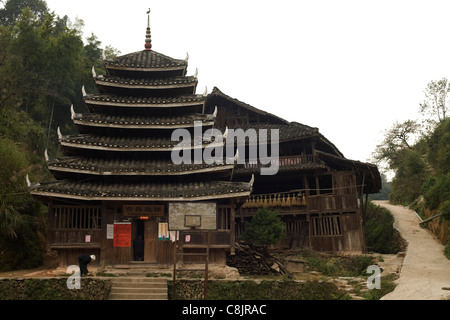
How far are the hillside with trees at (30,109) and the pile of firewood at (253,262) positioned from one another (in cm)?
1001

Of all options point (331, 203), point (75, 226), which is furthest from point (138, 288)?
point (331, 203)

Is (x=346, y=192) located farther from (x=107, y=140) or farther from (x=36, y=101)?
(x=36, y=101)

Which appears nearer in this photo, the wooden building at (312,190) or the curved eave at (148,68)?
the curved eave at (148,68)

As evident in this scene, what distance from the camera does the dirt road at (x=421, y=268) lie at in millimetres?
14273

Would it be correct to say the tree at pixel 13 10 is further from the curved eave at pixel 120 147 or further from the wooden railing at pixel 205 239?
the wooden railing at pixel 205 239

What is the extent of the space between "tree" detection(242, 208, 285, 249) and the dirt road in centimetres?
603

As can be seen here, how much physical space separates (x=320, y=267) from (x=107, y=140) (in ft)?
39.8

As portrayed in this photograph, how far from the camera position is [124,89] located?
21.7 m

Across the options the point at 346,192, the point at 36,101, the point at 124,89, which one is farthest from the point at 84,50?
the point at 346,192

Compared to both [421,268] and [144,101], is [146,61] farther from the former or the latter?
[421,268]

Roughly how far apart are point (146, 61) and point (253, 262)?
459 inches

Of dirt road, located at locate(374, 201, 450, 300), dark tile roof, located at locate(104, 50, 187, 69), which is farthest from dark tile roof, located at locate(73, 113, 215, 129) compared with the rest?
dirt road, located at locate(374, 201, 450, 300)

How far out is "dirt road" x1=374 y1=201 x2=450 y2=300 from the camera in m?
14.3

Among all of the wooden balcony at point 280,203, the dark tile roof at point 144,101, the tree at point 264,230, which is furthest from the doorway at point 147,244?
the wooden balcony at point 280,203
